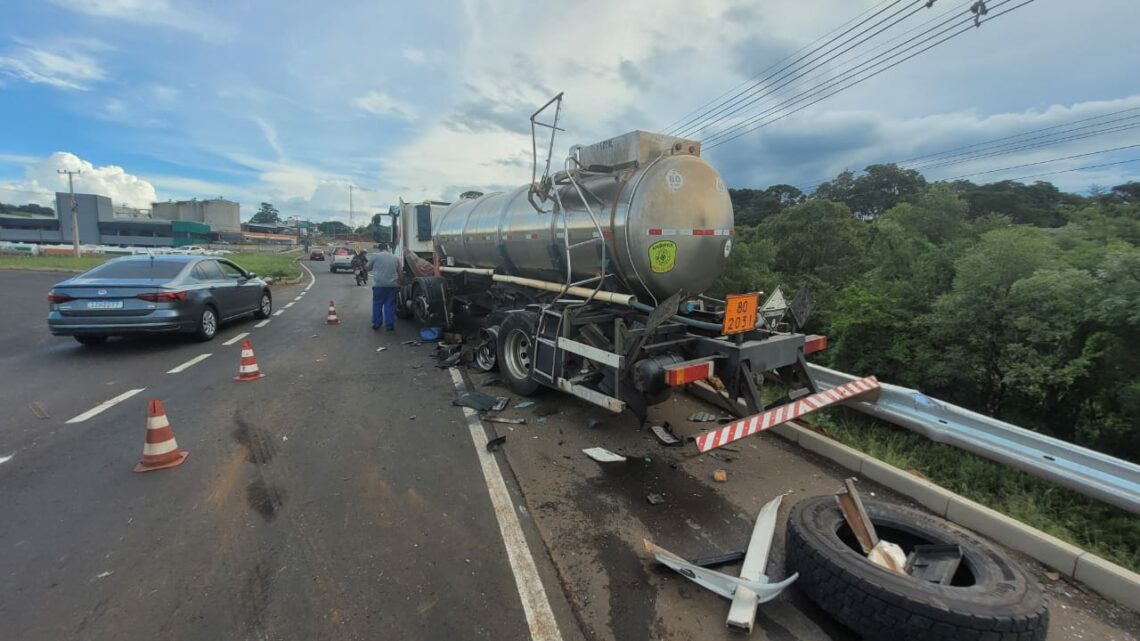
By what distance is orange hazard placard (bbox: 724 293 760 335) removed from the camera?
14.5 feet

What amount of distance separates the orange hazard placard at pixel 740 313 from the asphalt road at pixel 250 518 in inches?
97.6

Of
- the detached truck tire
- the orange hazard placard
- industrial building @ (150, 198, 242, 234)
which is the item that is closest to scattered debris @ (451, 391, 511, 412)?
the orange hazard placard

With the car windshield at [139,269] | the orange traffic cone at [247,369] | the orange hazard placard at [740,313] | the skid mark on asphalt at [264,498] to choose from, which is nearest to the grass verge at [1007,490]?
the orange hazard placard at [740,313]

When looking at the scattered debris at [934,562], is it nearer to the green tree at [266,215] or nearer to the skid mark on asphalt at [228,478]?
the skid mark on asphalt at [228,478]

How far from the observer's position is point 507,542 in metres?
3.16

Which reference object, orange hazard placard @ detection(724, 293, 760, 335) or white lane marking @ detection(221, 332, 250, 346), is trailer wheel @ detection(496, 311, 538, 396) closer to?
orange hazard placard @ detection(724, 293, 760, 335)

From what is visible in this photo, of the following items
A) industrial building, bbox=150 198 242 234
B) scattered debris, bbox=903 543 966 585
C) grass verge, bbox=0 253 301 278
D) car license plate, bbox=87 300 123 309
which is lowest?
grass verge, bbox=0 253 301 278

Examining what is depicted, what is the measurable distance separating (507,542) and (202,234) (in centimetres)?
11647

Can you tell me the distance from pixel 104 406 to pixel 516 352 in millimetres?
4485

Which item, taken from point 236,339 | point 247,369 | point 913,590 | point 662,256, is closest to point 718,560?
point 913,590

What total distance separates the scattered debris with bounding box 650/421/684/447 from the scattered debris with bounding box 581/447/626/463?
53 centimetres

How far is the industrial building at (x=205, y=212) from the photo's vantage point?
11006 cm

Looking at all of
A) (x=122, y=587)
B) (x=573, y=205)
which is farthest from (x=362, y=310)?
(x=122, y=587)

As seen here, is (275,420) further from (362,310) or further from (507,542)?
(362,310)
